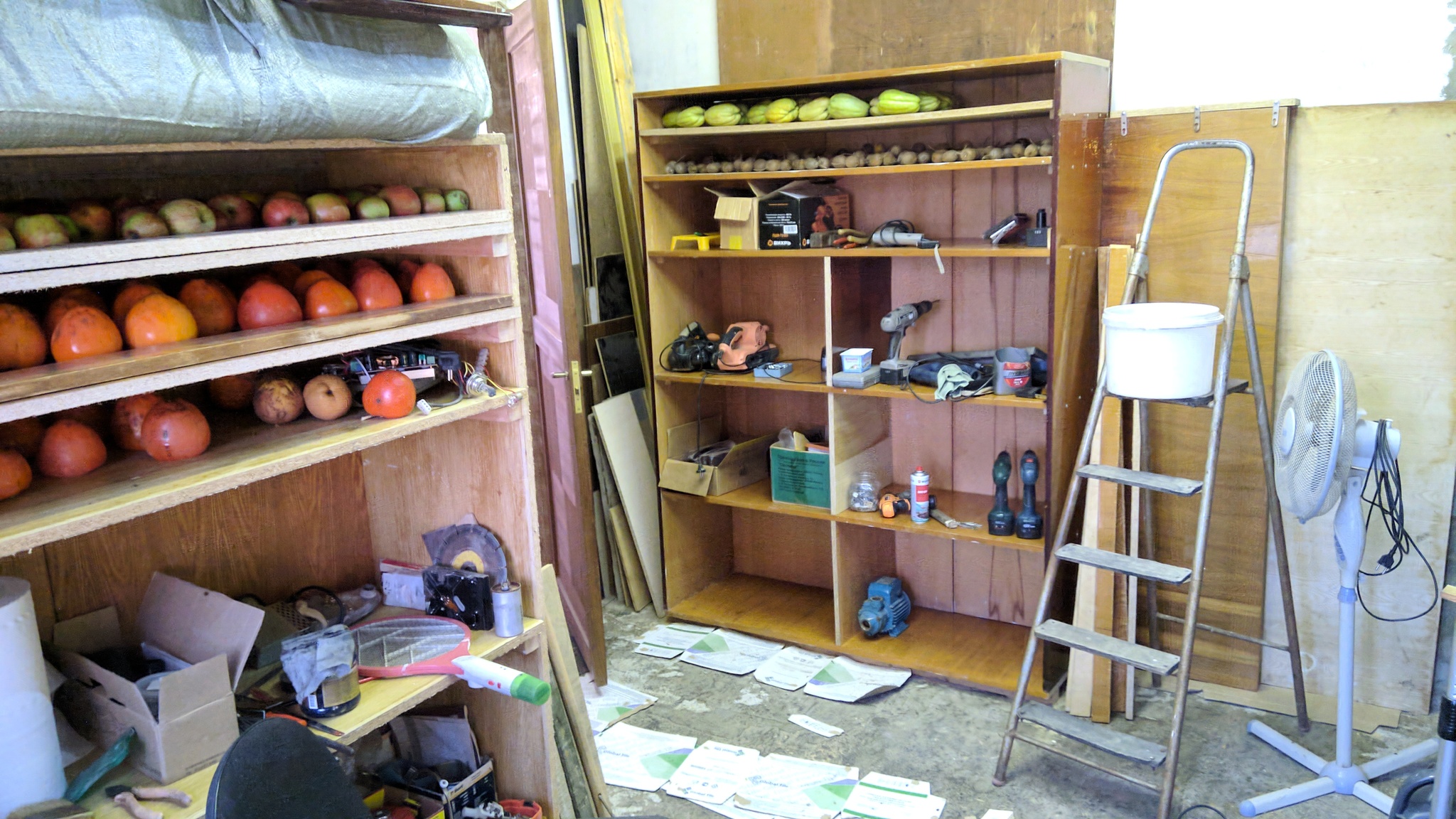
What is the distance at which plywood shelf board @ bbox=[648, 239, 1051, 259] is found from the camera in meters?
2.87

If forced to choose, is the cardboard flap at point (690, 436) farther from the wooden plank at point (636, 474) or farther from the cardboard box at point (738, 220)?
the cardboard box at point (738, 220)

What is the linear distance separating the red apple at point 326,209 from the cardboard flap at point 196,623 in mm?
617

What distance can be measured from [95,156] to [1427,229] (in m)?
3.13

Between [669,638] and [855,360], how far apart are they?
127 centimetres

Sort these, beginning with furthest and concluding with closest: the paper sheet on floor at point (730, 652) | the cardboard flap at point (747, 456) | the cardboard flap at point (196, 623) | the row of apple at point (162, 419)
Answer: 1. the cardboard flap at point (747, 456)
2. the paper sheet on floor at point (730, 652)
3. the cardboard flap at point (196, 623)
4. the row of apple at point (162, 419)

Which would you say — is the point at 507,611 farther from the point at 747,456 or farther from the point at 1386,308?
→ the point at 1386,308

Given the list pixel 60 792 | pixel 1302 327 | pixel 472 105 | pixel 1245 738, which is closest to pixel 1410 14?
pixel 1302 327

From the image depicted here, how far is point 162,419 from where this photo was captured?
1.39 metres

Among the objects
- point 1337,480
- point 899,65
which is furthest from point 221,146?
point 1337,480

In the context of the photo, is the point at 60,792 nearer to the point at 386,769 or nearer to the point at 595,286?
the point at 386,769

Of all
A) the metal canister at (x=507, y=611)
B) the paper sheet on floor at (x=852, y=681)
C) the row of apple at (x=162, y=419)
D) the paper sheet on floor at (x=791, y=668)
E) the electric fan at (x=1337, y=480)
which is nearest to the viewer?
the row of apple at (x=162, y=419)

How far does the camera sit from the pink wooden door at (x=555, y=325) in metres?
2.88

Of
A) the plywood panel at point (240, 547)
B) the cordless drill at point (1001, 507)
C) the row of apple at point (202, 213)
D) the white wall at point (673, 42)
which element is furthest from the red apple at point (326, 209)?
the white wall at point (673, 42)

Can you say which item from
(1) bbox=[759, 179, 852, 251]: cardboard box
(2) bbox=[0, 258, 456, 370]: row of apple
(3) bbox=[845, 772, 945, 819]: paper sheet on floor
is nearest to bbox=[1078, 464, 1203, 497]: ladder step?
(3) bbox=[845, 772, 945, 819]: paper sheet on floor
